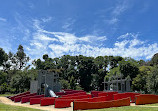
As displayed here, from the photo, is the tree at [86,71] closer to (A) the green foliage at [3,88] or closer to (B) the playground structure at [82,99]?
(B) the playground structure at [82,99]

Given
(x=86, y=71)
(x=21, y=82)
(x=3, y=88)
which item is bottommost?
(x=3, y=88)

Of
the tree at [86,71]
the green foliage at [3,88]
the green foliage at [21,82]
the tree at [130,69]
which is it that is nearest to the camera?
the tree at [130,69]

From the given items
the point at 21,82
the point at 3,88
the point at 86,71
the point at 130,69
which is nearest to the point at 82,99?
the point at 130,69

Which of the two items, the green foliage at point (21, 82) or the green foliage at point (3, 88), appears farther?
the green foliage at point (3, 88)

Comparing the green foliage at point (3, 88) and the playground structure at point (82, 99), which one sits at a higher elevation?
the playground structure at point (82, 99)

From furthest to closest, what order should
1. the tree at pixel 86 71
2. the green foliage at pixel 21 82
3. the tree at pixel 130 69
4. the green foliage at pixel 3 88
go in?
the tree at pixel 86 71
the green foliage at pixel 3 88
the green foliage at pixel 21 82
the tree at pixel 130 69

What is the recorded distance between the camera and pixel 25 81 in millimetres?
43844

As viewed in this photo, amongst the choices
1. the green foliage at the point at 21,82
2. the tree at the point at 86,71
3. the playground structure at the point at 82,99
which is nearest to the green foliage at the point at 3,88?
the green foliage at the point at 21,82

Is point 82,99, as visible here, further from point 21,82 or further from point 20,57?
point 20,57

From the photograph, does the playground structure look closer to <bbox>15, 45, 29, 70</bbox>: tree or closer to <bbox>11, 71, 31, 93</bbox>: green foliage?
<bbox>11, 71, 31, 93</bbox>: green foliage

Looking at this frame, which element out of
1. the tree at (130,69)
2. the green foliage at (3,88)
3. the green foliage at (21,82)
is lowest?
the green foliage at (3,88)

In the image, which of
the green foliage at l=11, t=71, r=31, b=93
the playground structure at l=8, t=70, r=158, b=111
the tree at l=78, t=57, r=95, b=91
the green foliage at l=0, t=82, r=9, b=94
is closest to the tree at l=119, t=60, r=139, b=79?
the playground structure at l=8, t=70, r=158, b=111

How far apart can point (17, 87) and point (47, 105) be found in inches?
1156

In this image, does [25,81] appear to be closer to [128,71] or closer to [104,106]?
[128,71]
